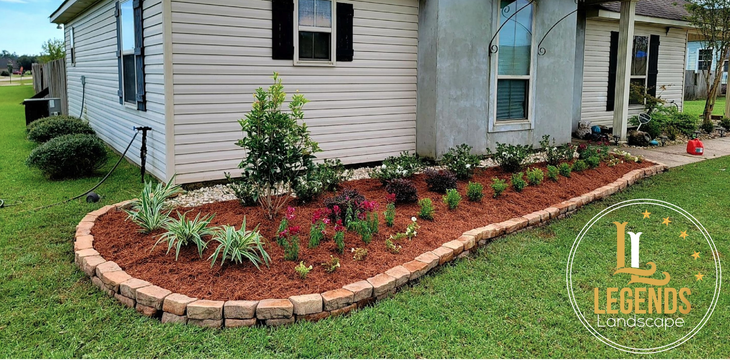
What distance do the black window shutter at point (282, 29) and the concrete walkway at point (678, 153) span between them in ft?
19.1

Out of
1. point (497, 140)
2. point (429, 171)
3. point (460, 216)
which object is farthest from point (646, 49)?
point (460, 216)

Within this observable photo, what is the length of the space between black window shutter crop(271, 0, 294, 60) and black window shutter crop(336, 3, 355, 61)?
680 mm

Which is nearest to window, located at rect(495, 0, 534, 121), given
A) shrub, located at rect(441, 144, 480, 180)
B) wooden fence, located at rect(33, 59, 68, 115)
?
shrub, located at rect(441, 144, 480, 180)

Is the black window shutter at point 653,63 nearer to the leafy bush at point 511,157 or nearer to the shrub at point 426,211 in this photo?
the leafy bush at point 511,157

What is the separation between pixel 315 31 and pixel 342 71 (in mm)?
638

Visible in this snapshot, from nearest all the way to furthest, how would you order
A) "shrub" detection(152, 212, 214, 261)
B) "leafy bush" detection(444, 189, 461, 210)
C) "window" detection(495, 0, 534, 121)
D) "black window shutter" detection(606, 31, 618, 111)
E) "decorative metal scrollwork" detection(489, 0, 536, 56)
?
"shrub" detection(152, 212, 214, 261) → "leafy bush" detection(444, 189, 461, 210) → "decorative metal scrollwork" detection(489, 0, 536, 56) → "window" detection(495, 0, 534, 121) → "black window shutter" detection(606, 31, 618, 111)

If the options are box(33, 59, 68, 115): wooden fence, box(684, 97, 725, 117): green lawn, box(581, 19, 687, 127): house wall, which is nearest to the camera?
box(581, 19, 687, 127): house wall

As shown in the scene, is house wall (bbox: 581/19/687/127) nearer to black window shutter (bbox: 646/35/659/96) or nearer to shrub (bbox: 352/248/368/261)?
black window shutter (bbox: 646/35/659/96)

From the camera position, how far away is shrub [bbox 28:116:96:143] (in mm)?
9039

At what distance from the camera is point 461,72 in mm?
7312

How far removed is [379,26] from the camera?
7.03 meters

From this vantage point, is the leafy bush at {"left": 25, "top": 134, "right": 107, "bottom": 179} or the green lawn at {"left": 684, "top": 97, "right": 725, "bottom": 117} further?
the green lawn at {"left": 684, "top": 97, "right": 725, "bottom": 117}

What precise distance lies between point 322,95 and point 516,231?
10.5ft

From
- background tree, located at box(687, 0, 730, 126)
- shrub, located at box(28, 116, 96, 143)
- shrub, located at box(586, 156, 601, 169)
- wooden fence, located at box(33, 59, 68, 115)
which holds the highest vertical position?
background tree, located at box(687, 0, 730, 126)
